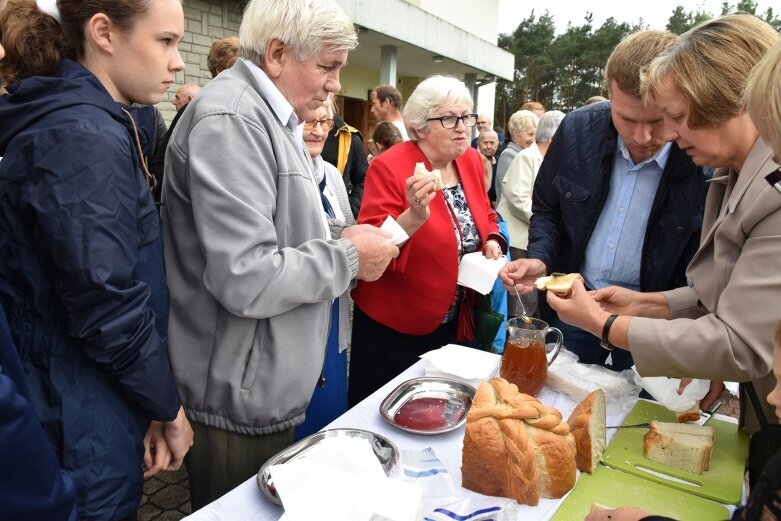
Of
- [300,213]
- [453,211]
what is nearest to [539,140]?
[453,211]

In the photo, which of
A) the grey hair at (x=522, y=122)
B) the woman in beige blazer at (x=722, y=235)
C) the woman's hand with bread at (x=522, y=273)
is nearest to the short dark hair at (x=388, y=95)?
the grey hair at (x=522, y=122)

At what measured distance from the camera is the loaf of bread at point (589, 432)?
1.39 meters

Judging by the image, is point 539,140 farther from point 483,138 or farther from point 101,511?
point 101,511

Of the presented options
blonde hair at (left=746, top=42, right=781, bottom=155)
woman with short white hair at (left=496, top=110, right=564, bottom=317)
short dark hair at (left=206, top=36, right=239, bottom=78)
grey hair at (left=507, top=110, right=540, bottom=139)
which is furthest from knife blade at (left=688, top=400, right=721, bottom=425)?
grey hair at (left=507, top=110, right=540, bottom=139)

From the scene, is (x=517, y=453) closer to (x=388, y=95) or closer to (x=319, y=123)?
(x=319, y=123)

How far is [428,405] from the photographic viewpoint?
5.62ft

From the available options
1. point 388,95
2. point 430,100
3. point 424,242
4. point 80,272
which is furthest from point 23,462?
point 388,95

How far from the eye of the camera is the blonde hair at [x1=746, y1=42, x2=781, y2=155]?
1048 millimetres

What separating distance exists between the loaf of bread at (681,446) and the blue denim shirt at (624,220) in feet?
3.25

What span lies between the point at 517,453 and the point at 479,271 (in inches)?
54.7

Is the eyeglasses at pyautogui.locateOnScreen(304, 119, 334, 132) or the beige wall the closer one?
the eyeglasses at pyautogui.locateOnScreen(304, 119, 334, 132)

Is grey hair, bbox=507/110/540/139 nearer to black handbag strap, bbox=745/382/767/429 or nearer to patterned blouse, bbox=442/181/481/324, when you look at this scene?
patterned blouse, bbox=442/181/481/324

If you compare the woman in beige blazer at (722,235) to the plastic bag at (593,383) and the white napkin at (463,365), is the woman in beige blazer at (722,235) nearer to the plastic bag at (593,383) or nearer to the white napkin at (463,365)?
the plastic bag at (593,383)

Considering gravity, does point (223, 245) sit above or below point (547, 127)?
below
